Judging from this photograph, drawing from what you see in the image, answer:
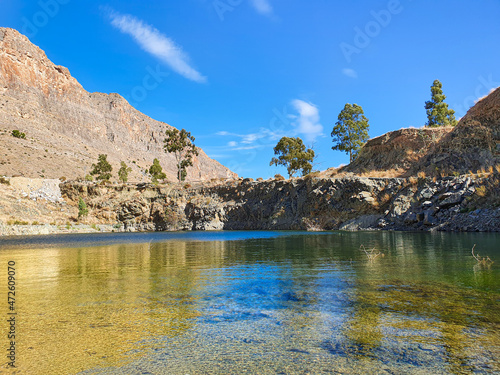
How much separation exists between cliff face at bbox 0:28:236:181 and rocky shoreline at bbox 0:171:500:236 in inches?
1696

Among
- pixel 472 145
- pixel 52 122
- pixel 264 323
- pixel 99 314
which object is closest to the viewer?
pixel 264 323

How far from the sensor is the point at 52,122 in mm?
145375

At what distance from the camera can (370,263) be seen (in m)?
14.0

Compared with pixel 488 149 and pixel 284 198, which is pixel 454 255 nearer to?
pixel 488 149

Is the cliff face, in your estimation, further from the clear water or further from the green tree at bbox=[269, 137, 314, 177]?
the clear water

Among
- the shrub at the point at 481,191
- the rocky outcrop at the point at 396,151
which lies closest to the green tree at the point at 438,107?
the rocky outcrop at the point at 396,151


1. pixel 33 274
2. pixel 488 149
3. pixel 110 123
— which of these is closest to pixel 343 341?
pixel 33 274

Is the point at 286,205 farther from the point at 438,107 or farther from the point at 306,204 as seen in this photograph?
the point at 438,107

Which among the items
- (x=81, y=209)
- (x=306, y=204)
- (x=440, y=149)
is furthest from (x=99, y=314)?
(x=81, y=209)

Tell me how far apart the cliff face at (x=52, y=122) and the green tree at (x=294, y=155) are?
7144 centimetres

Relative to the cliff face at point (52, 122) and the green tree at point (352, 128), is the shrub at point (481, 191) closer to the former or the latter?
the green tree at point (352, 128)

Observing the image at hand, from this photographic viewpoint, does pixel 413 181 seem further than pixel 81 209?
No

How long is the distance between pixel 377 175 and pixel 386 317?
5395cm

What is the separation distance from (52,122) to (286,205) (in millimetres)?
125176
